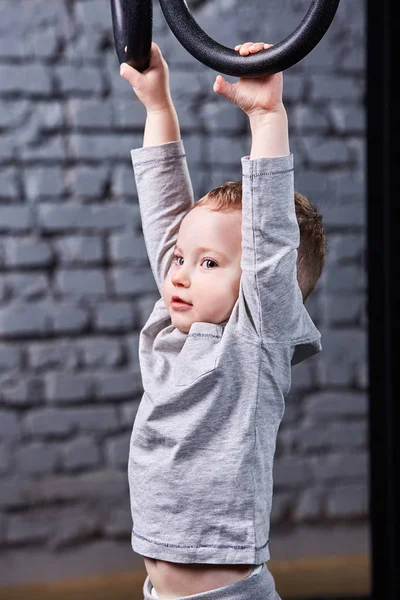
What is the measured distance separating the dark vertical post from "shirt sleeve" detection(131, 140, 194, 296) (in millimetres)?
523

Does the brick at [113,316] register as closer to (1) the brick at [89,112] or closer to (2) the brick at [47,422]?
(2) the brick at [47,422]

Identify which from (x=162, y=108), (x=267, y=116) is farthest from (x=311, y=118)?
(x=267, y=116)

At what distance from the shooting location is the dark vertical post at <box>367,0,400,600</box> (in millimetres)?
1112

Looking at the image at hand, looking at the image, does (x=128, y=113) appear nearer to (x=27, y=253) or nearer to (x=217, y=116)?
(x=217, y=116)

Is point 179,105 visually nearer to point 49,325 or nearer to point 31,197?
point 31,197

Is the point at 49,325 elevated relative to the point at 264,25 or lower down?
lower down

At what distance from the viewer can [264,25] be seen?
59.7 inches

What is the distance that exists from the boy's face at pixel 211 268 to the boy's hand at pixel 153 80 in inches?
4.7

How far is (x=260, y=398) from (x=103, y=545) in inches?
41.3

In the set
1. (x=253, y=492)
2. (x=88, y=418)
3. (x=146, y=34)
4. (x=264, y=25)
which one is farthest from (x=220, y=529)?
(x=264, y=25)

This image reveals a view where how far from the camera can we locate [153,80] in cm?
63

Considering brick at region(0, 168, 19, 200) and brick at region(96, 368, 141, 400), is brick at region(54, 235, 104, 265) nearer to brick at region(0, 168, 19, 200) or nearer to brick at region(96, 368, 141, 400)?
brick at region(0, 168, 19, 200)

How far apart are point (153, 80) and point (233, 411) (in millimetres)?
282

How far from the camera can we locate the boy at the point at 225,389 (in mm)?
553
